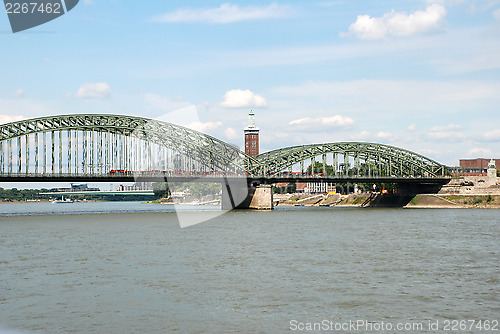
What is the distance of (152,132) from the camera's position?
11881 cm

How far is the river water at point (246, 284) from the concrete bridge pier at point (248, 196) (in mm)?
69641

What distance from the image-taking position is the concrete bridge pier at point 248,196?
123200 mm

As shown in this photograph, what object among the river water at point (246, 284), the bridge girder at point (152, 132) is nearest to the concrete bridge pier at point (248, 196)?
the bridge girder at point (152, 132)

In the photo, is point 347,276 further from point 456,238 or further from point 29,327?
point 456,238

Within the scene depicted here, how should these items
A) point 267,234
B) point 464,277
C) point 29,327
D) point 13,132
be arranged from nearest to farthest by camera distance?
1. point 29,327
2. point 464,277
3. point 267,234
4. point 13,132

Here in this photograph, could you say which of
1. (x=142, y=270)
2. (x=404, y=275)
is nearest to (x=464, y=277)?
(x=404, y=275)

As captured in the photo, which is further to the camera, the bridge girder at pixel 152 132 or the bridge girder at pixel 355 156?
the bridge girder at pixel 355 156

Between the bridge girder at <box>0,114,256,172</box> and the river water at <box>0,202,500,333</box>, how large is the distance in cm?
6195

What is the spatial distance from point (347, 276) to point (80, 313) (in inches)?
541

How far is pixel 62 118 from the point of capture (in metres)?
112

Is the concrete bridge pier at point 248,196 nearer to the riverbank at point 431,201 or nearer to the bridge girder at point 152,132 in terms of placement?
the bridge girder at point 152,132

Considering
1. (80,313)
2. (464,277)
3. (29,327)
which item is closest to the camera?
(29,327)

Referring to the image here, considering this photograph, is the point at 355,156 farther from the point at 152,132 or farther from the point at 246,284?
the point at 246,284

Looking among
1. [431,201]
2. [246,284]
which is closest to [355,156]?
[431,201]
